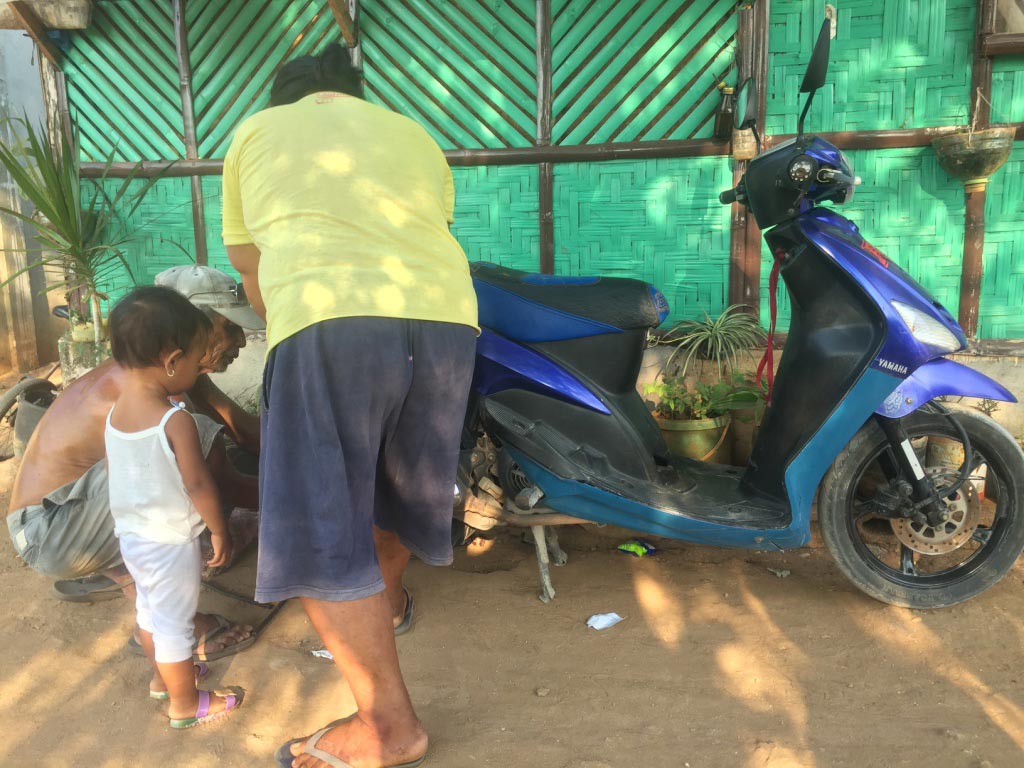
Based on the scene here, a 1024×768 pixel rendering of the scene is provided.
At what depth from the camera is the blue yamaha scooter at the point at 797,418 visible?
246 centimetres

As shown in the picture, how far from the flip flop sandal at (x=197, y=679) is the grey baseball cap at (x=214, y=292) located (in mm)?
1121

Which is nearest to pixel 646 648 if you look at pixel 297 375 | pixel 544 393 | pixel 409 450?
pixel 544 393

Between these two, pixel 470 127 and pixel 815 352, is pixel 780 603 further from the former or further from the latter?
pixel 470 127

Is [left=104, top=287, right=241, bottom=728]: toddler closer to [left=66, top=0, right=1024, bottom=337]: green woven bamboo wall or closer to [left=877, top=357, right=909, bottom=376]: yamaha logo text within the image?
[left=877, top=357, right=909, bottom=376]: yamaha logo text

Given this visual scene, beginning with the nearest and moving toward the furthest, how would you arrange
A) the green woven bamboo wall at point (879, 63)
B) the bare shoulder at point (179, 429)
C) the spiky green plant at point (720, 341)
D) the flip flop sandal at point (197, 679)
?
the bare shoulder at point (179, 429) → the flip flop sandal at point (197, 679) → the green woven bamboo wall at point (879, 63) → the spiky green plant at point (720, 341)

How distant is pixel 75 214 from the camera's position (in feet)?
14.4

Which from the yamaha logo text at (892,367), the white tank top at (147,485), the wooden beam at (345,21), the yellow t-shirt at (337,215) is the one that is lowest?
the white tank top at (147,485)

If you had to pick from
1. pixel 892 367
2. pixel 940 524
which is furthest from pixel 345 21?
pixel 940 524

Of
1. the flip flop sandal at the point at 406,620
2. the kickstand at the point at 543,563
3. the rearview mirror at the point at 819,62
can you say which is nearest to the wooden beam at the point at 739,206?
the rearview mirror at the point at 819,62

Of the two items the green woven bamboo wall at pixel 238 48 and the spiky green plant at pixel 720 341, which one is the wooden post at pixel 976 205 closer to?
→ the spiky green plant at pixel 720 341

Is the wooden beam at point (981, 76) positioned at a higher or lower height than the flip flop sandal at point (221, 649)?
higher

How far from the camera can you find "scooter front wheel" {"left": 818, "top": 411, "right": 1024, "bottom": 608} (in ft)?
8.24

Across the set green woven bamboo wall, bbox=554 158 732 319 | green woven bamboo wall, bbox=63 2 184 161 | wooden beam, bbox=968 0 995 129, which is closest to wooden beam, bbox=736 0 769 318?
green woven bamboo wall, bbox=554 158 732 319

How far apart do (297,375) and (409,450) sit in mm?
354
